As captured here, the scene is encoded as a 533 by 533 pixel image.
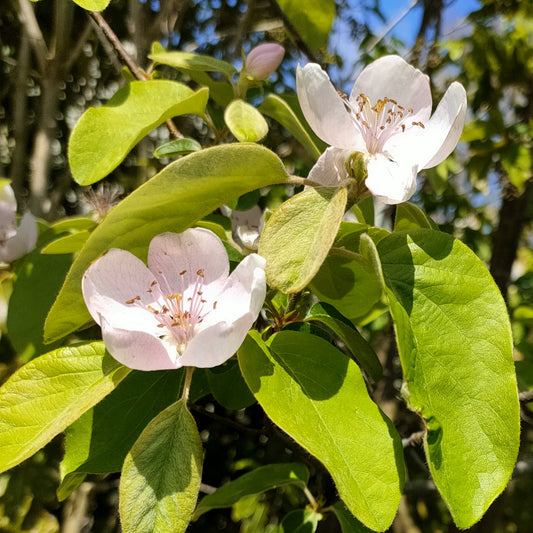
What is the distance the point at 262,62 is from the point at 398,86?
0.28m

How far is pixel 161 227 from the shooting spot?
513 mm

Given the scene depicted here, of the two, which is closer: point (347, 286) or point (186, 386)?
point (186, 386)

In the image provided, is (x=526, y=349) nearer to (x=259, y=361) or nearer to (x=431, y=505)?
(x=259, y=361)

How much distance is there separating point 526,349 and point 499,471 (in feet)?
2.45

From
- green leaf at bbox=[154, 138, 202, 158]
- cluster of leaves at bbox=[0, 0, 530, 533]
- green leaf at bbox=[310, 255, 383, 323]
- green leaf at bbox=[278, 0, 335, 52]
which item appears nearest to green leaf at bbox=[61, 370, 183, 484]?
cluster of leaves at bbox=[0, 0, 530, 533]

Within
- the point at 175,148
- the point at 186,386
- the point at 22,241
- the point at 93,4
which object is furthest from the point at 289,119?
the point at 22,241

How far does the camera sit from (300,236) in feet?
1.51

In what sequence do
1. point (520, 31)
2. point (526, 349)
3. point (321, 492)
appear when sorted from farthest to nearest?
point (520, 31) < point (526, 349) < point (321, 492)

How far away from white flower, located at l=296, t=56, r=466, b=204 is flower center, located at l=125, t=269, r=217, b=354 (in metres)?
0.18

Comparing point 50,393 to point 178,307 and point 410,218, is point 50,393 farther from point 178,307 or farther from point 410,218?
point 410,218

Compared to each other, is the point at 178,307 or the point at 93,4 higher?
the point at 93,4

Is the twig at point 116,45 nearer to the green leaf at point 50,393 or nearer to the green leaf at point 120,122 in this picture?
the green leaf at point 120,122

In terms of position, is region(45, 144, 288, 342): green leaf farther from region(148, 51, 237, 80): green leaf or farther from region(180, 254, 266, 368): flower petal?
region(148, 51, 237, 80): green leaf

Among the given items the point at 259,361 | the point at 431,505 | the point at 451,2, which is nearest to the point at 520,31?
the point at 451,2
